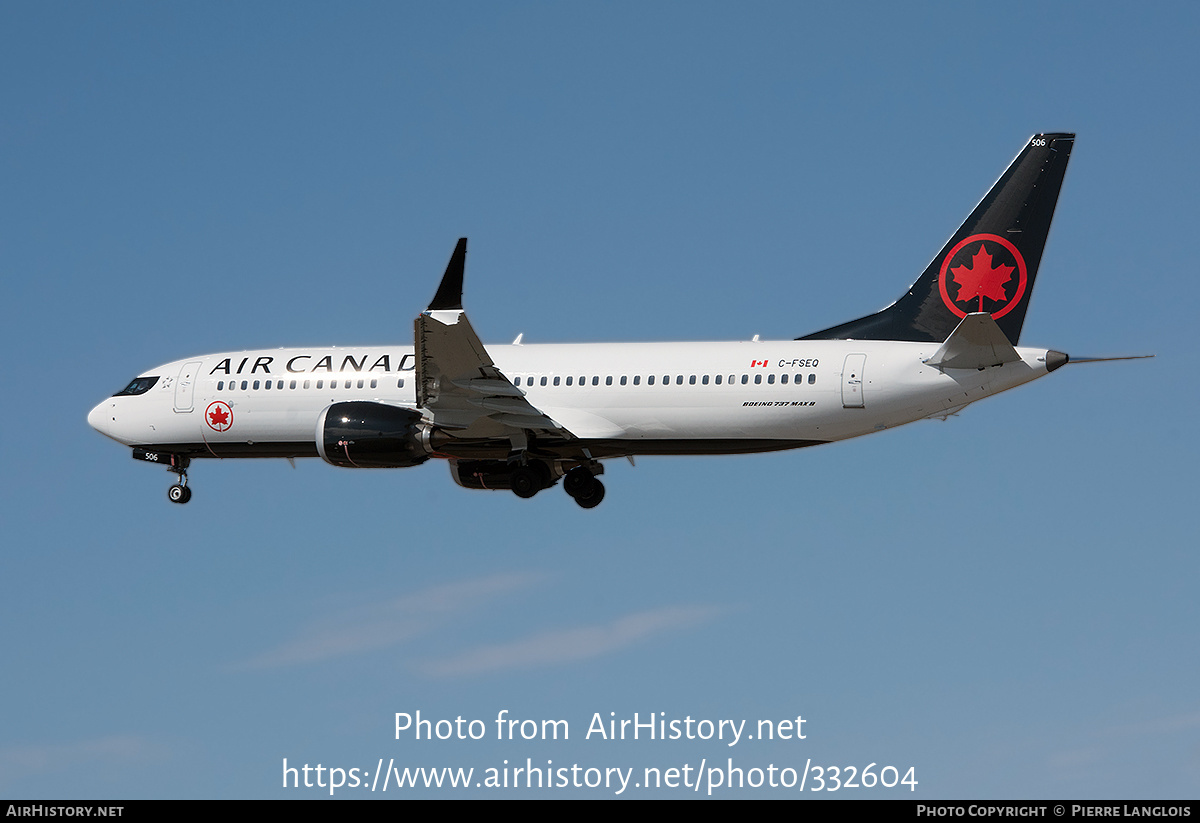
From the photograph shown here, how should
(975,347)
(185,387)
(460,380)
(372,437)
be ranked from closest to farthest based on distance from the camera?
(975,347) → (460,380) → (372,437) → (185,387)

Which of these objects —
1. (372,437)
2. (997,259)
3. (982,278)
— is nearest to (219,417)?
(372,437)

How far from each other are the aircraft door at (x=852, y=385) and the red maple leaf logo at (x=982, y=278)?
2.91 meters

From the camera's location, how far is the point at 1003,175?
35.0 metres

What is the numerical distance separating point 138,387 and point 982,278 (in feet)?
72.2

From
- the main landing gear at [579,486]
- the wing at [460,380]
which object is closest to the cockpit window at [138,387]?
the wing at [460,380]

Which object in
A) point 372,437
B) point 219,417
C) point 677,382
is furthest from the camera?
point 219,417

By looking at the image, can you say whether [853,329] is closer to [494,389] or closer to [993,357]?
[993,357]

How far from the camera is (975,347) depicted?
32500 mm

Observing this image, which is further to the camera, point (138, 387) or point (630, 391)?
point (138, 387)

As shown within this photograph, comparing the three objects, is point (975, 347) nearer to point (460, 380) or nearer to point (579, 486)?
point (579, 486)

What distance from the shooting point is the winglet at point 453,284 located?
32.4 meters

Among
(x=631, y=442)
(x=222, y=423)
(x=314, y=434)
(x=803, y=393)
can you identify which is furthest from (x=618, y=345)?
(x=222, y=423)

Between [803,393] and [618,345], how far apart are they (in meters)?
4.99

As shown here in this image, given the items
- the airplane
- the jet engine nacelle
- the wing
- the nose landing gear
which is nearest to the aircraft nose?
the nose landing gear
